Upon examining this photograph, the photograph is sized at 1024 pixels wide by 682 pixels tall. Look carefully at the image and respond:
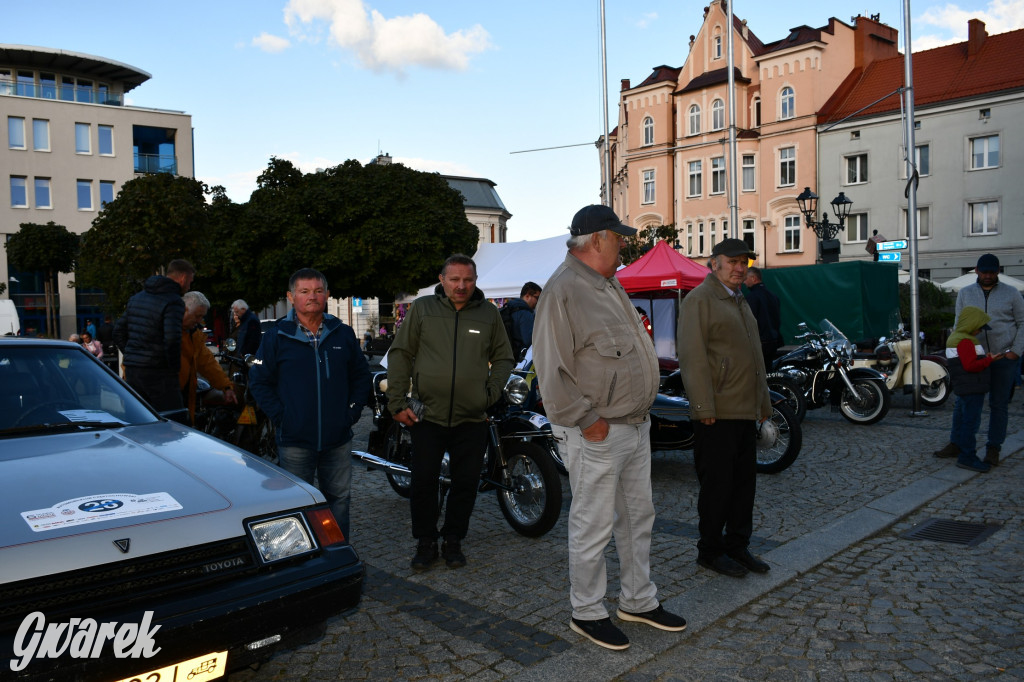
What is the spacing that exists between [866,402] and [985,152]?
32380mm

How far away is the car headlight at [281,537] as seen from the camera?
2.97 m

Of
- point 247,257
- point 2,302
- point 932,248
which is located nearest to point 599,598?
point 2,302

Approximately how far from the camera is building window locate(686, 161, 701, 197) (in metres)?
46.0

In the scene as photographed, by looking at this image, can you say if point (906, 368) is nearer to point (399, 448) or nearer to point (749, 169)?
point (399, 448)

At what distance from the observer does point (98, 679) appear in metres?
2.42

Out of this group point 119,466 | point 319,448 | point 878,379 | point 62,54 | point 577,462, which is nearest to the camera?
point 119,466

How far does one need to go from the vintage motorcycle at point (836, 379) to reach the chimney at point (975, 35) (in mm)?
35974

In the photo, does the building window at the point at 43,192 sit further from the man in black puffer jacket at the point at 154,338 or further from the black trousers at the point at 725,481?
the black trousers at the point at 725,481

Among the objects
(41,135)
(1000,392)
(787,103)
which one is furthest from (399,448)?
(41,135)

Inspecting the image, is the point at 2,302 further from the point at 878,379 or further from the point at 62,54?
the point at 62,54

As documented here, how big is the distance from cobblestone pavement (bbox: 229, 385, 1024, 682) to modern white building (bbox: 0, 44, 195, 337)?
49.4 m

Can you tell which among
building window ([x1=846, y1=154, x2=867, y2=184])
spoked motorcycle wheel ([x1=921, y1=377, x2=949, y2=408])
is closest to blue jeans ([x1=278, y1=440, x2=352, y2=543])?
spoked motorcycle wheel ([x1=921, y1=377, x2=949, y2=408])

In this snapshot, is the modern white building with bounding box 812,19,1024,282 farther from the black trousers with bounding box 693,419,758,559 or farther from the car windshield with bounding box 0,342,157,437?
the car windshield with bounding box 0,342,157,437

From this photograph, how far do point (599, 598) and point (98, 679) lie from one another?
2.05 metres
